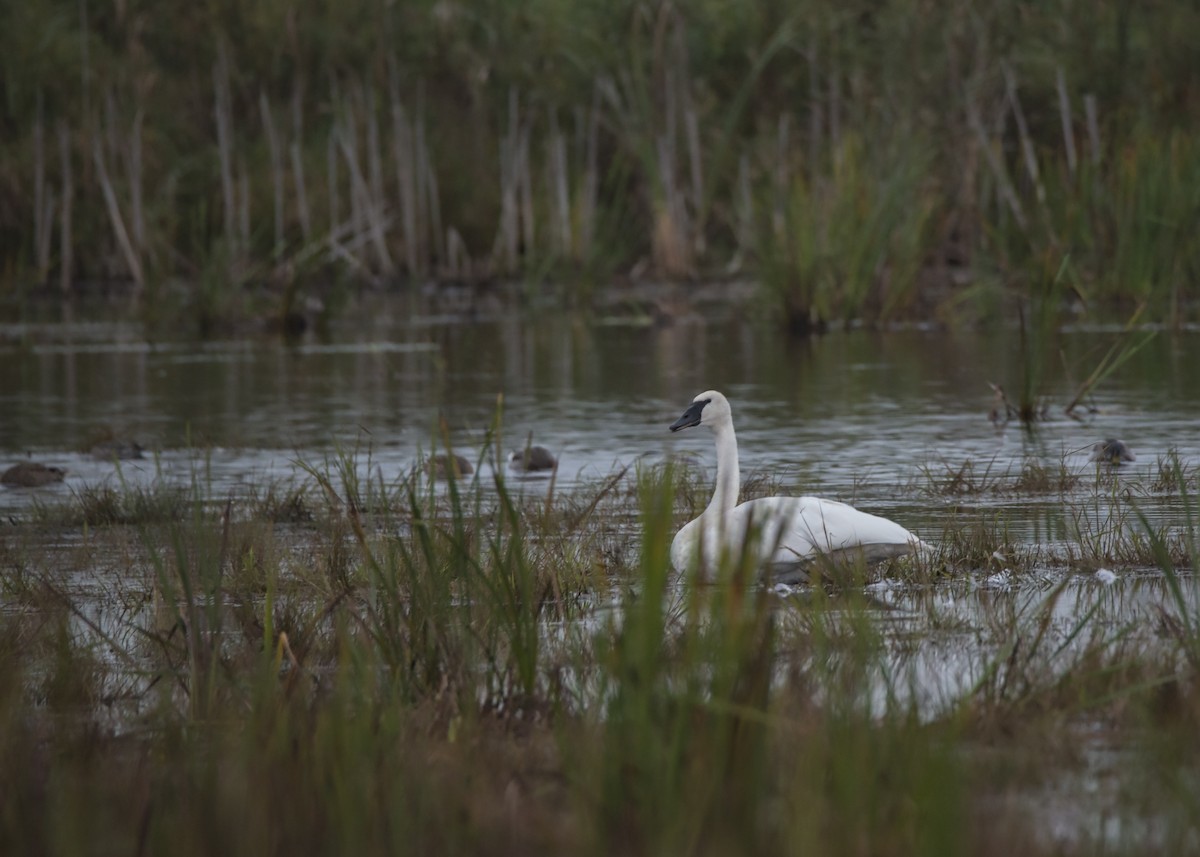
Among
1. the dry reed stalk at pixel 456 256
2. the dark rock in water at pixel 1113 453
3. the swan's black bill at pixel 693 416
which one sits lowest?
the dark rock in water at pixel 1113 453

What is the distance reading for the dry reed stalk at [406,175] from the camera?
3412 centimetres

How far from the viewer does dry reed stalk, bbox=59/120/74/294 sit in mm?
32438

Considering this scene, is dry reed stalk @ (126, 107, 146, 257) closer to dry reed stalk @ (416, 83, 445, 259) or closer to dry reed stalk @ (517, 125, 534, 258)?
dry reed stalk @ (416, 83, 445, 259)

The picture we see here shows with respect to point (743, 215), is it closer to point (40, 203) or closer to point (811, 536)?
point (40, 203)

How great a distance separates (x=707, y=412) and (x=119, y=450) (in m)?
5.54

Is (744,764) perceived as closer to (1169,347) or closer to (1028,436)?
(1028,436)

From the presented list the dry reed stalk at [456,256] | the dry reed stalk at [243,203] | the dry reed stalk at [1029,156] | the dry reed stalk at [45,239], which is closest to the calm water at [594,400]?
the dry reed stalk at [1029,156]

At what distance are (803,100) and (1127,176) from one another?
681 inches

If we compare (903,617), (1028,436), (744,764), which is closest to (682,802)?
(744,764)

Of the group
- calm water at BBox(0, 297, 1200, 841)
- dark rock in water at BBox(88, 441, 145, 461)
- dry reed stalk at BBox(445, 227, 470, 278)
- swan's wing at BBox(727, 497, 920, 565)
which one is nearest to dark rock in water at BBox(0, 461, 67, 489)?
calm water at BBox(0, 297, 1200, 841)

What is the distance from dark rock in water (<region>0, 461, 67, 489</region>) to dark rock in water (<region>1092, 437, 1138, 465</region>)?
214 inches

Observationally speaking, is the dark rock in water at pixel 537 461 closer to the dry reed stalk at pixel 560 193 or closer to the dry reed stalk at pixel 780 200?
the dry reed stalk at pixel 780 200

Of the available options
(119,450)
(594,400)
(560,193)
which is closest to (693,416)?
(119,450)

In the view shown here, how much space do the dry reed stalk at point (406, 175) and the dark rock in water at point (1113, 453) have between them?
79.8 feet
